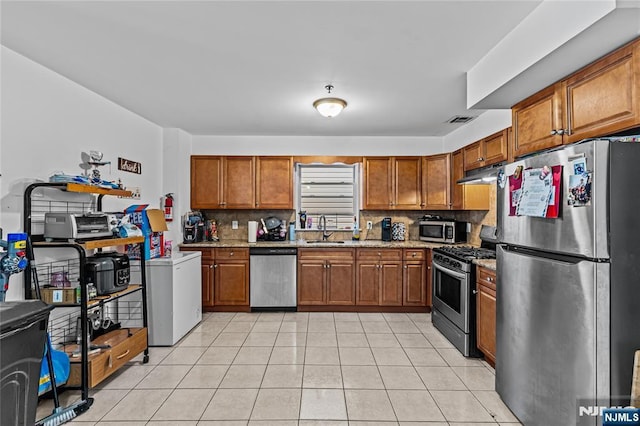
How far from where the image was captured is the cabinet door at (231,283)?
459 centimetres

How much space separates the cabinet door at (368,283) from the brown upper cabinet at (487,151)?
1718 millimetres

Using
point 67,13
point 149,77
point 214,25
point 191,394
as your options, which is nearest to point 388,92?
point 214,25

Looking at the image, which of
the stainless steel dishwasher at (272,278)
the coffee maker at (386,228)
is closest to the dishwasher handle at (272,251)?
the stainless steel dishwasher at (272,278)

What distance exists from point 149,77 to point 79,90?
27.7 inches

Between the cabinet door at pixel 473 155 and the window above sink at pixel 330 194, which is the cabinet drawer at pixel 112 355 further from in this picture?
the cabinet door at pixel 473 155

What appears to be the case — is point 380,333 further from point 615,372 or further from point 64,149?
point 64,149

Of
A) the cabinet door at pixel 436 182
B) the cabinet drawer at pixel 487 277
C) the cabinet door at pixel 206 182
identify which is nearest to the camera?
the cabinet drawer at pixel 487 277

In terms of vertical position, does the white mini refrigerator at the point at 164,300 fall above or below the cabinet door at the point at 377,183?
below

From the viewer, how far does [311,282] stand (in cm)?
461

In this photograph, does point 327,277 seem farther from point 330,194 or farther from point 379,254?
point 330,194

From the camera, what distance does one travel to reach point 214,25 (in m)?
2.12

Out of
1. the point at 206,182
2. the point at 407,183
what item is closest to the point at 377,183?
the point at 407,183

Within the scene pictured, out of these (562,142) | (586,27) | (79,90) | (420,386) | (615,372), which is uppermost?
(79,90)

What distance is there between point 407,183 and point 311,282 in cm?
196
